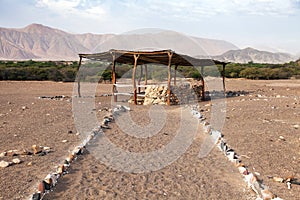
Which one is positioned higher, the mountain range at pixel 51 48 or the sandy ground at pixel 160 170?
the mountain range at pixel 51 48

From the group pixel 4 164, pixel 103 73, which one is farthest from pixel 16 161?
pixel 103 73

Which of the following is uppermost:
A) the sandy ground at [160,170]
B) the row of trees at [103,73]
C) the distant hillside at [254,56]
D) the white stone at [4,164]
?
the distant hillside at [254,56]

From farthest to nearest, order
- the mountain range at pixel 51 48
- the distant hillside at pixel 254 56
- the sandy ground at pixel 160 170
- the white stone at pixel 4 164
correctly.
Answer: the distant hillside at pixel 254 56 < the mountain range at pixel 51 48 < the white stone at pixel 4 164 < the sandy ground at pixel 160 170

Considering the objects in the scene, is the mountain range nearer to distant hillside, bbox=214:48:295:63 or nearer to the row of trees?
distant hillside, bbox=214:48:295:63

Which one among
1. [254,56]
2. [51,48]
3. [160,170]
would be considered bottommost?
[160,170]

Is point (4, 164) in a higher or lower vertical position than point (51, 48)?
lower

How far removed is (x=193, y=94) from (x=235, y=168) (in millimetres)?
11419

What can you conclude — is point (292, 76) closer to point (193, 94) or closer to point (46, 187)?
point (193, 94)

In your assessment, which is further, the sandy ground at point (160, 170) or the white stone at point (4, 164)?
the white stone at point (4, 164)

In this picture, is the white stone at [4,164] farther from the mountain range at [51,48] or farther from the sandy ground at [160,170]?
the mountain range at [51,48]

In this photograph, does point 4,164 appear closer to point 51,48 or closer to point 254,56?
point 254,56

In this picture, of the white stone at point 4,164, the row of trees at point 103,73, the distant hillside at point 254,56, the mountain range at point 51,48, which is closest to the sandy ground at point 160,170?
the white stone at point 4,164

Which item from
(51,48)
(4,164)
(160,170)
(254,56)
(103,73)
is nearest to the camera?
(4,164)

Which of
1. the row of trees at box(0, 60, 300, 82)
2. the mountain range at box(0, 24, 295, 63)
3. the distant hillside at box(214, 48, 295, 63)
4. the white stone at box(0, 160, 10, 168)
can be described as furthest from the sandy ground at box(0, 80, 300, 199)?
the distant hillside at box(214, 48, 295, 63)
